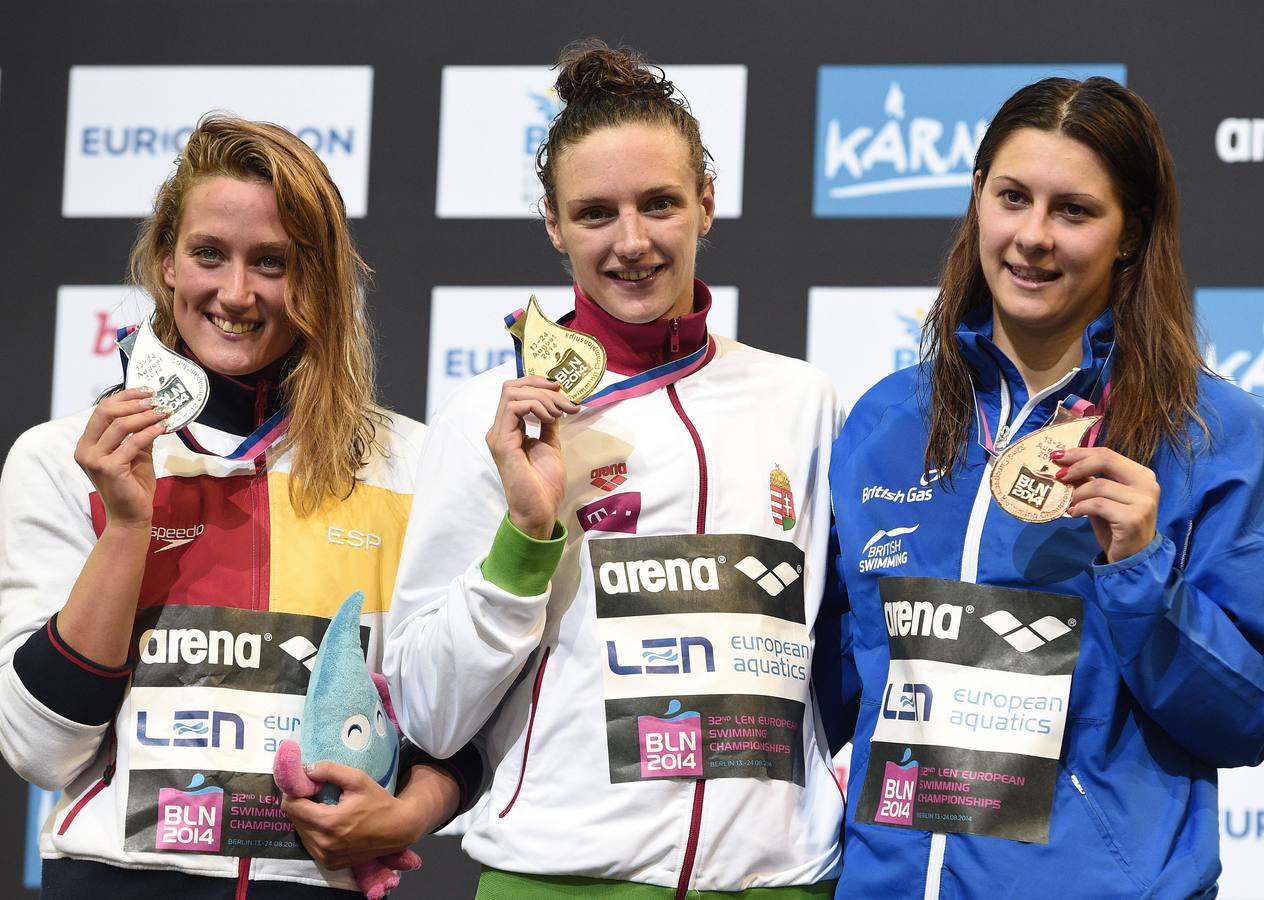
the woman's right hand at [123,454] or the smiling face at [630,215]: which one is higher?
the smiling face at [630,215]

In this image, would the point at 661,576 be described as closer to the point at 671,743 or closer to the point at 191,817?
the point at 671,743

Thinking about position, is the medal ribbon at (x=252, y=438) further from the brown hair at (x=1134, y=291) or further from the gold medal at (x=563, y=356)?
the brown hair at (x=1134, y=291)

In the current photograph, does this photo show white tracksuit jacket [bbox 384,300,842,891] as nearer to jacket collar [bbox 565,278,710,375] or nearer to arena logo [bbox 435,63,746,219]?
jacket collar [bbox 565,278,710,375]

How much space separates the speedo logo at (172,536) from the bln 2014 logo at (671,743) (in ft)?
2.05

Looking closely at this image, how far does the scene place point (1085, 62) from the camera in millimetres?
3172

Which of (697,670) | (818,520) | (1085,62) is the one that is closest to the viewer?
(697,670)

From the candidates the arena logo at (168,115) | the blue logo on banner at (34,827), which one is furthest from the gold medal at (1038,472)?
the blue logo on banner at (34,827)

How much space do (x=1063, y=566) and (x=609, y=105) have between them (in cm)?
81

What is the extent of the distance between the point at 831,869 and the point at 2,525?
45.5 inches

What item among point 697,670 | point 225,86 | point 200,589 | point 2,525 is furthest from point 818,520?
point 225,86

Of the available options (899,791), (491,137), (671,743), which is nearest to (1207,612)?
(899,791)

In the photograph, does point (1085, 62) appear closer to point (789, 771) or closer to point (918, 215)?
point (918, 215)

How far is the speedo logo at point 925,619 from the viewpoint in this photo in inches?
65.6

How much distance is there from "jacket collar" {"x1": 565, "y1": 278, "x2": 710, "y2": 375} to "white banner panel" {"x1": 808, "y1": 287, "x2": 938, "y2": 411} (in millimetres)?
1309
